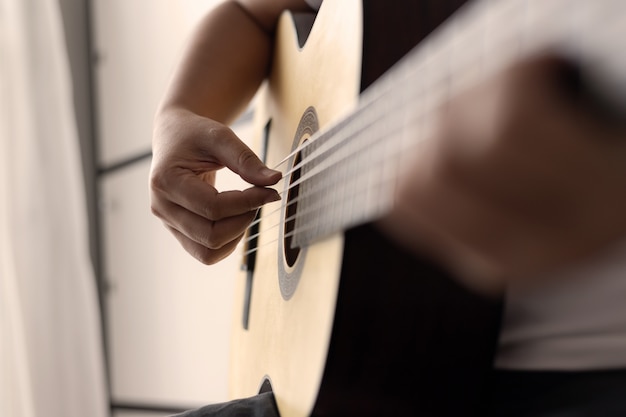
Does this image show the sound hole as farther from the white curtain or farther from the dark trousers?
the white curtain

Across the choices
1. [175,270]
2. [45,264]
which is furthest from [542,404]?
[45,264]

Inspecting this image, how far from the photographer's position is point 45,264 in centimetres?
170

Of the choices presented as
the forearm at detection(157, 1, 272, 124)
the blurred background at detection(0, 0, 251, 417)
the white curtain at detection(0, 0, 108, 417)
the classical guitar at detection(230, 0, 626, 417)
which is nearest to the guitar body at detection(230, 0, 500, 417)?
the classical guitar at detection(230, 0, 626, 417)

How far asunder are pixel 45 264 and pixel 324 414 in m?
1.35

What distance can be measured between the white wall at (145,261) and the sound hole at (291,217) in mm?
926

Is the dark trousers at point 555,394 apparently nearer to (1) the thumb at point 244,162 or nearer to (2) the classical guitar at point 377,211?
(2) the classical guitar at point 377,211

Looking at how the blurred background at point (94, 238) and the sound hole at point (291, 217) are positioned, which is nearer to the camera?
the sound hole at point (291, 217)

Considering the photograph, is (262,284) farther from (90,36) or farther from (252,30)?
(90,36)

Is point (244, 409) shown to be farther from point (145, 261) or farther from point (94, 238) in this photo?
point (94, 238)

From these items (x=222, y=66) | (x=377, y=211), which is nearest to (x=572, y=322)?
(x=377, y=211)

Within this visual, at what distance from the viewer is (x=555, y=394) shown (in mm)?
462

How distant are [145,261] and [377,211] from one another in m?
1.54

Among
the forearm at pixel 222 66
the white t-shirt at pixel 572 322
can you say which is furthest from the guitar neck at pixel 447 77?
the forearm at pixel 222 66

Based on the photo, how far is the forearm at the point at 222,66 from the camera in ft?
2.87
